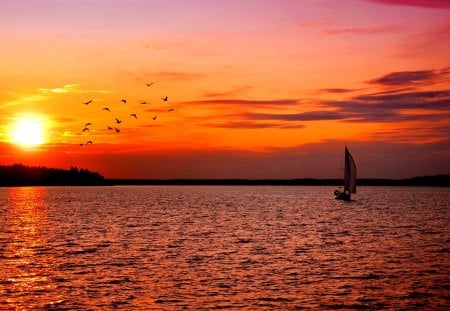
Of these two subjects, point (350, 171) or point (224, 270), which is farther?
point (350, 171)

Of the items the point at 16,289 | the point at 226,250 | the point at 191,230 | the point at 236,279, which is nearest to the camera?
the point at 16,289

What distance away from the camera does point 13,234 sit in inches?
3206

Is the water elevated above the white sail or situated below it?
below

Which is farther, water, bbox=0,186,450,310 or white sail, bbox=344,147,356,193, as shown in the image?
white sail, bbox=344,147,356,193

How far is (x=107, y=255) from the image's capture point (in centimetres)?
5662

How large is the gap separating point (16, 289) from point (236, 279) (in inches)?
548

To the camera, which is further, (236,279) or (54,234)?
(54,234)

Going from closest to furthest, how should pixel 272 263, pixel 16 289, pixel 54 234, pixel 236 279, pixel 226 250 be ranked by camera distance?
pixel 16 289 < pixel 236 279 < pixel 272 263 < pixel 226 250 < pixel 54 234

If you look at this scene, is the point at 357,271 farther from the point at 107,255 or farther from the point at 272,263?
the point at 107,255

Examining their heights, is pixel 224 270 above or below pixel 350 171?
below

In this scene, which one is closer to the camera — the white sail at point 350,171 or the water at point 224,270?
the water at point 224,270

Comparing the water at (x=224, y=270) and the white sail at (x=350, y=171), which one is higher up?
the white sail at (x=350, y=171)

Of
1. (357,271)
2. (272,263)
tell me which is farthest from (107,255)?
(357,271)

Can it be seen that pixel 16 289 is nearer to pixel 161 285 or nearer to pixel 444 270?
pixel 161 285
